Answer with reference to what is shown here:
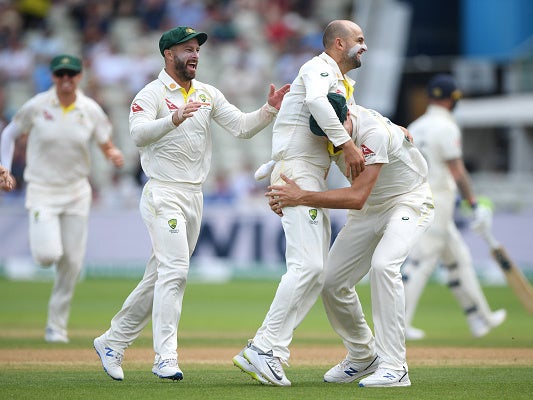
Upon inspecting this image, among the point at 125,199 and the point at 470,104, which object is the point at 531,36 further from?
the point at 125,199

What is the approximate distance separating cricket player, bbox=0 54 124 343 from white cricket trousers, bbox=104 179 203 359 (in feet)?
9.90

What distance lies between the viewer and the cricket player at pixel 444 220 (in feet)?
39.6

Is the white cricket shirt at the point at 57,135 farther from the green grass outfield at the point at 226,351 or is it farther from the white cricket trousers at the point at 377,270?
the white cricket trousers at the point at 377,270

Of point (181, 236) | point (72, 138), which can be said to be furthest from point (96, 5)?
point (181, 236)

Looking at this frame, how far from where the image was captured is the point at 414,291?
12016 mm

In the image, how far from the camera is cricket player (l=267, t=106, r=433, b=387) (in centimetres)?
780

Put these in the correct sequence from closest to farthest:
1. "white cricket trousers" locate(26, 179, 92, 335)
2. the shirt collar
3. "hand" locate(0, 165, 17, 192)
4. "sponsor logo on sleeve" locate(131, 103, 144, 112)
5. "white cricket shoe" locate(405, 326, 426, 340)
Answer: the shirt collar
"sponsor logo on sleeve" locate(131, 103, 144, 112)
"hand" locate(0, 165, 17, 192)
"white cricket trousers" locate(26, 179, 92, 335)
"white cricket shoe" locate(405, 326, 426, 340)

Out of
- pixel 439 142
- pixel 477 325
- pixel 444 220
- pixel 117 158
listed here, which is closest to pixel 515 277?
pixel 477 325

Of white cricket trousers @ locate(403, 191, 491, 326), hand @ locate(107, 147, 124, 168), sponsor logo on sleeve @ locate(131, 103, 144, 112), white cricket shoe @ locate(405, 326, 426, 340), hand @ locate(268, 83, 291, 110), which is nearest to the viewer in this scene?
sponsor logo on sleeve @ locate(131, 103, 144, 112)

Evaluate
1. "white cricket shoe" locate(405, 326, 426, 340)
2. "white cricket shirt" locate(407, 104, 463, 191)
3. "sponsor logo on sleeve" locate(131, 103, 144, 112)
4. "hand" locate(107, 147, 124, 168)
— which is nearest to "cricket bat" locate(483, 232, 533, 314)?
"white cricket shirt" locate(407, 104, 463, 191)

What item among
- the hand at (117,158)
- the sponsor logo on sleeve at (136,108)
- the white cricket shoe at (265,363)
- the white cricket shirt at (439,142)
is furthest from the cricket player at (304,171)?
the white cricket shirt at (439,142)

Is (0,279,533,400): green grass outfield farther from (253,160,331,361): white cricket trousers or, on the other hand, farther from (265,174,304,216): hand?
(265,174,304,216): hand

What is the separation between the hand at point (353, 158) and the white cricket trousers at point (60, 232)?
4.38 metres

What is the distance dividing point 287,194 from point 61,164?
4.30 meters
